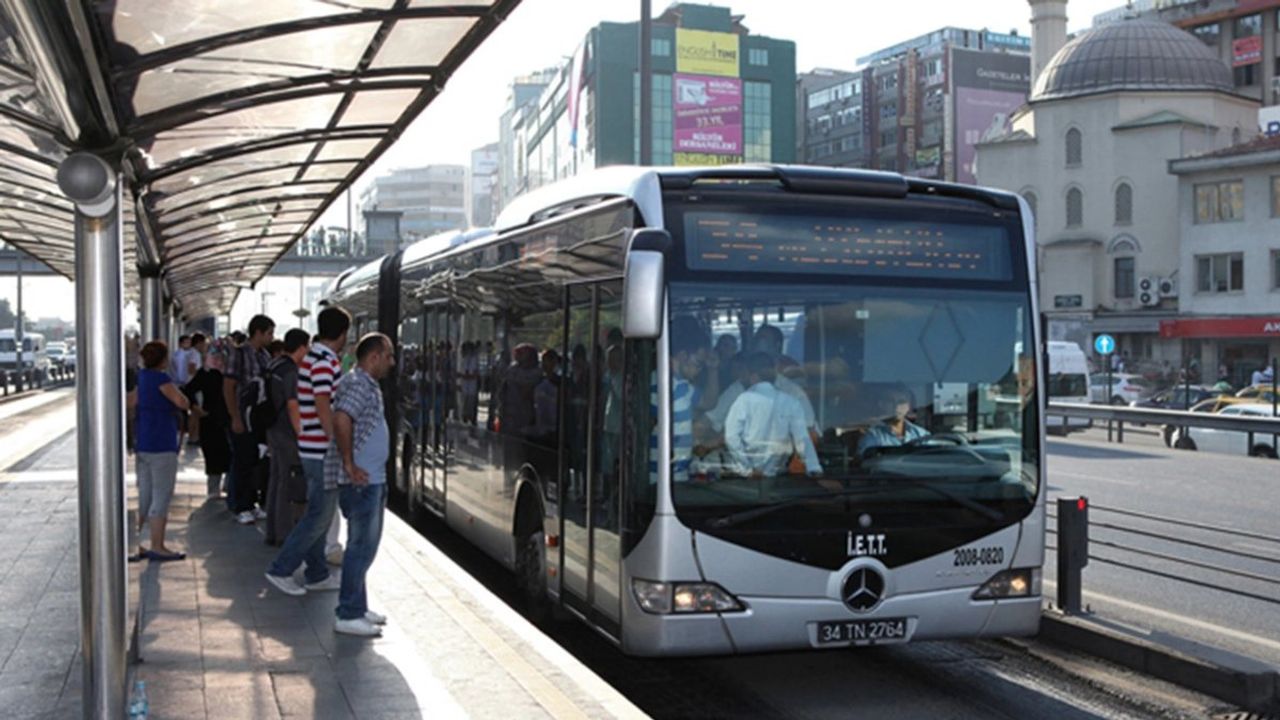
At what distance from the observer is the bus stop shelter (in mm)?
5359

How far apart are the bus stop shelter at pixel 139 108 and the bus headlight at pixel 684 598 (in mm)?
2655

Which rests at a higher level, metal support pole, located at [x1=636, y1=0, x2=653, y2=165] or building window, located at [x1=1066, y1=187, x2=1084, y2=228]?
building window, located at [x1=1066, y1=187, x2=1084, y2=228]

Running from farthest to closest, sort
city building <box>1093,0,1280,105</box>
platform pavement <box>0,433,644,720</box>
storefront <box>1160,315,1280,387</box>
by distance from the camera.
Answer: city building <box>1093,0,1280,105</box> → storefront <box>1160,315,1280,387</box> → platform pavement <box>0,433,644,720</box>

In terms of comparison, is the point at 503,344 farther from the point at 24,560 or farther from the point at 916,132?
the point at 916,132

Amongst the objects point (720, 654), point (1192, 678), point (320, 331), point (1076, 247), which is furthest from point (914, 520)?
point (1076, 247)

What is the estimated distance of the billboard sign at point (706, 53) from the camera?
120 metres

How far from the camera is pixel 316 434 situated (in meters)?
9.65

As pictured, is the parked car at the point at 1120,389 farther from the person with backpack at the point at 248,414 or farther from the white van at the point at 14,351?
the white van at the point at 14,351

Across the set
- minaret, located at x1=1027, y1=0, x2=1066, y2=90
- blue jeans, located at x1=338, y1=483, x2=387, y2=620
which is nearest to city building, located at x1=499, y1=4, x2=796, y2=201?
minaret, located at x1=1027, y1=0, x2=1066, y2=90

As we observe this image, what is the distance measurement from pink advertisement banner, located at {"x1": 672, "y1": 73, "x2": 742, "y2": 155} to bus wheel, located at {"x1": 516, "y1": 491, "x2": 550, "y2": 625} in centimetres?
11232

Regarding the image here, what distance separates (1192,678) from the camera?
8.09 metres

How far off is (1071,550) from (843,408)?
267 centimetres

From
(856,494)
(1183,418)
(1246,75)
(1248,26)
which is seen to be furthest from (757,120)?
(856,494)

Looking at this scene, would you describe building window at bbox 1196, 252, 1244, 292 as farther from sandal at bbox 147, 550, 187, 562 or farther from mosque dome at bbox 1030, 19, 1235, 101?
sandal at bbox 147, 550, 187, 562
